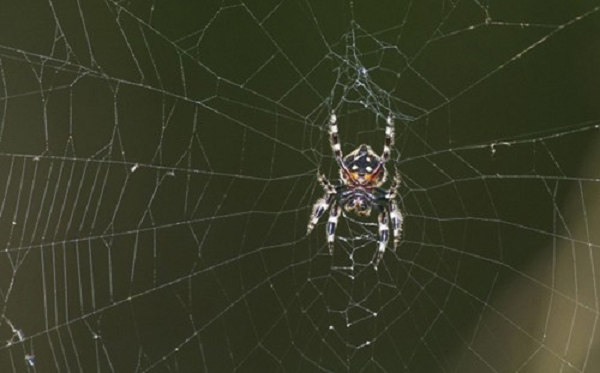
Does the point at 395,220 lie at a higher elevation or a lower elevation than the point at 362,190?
lower

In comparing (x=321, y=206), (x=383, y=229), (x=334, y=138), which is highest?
(x=334, y=138)

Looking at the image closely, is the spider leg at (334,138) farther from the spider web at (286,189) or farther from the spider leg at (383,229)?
the spider web at (286,189)

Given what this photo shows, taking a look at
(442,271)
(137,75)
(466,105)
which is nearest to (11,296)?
(137,75)

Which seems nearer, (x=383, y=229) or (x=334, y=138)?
(x=334, y=138)

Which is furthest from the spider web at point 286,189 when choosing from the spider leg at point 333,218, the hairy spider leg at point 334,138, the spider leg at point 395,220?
the hairy spider leg at point 334,138

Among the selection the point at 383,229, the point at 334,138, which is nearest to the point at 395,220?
the point at 383,229

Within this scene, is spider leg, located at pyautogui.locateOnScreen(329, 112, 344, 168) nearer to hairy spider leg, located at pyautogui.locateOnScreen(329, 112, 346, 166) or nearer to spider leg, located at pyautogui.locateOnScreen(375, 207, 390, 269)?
hairy spider leg, located at pyautogui.locateOnScreen(329, 112, 346, 166)

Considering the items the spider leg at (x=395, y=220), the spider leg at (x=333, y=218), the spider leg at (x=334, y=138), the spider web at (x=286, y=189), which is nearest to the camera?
the spider leg at (x=334, y=138)

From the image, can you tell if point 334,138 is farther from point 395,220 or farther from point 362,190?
point 395,220
